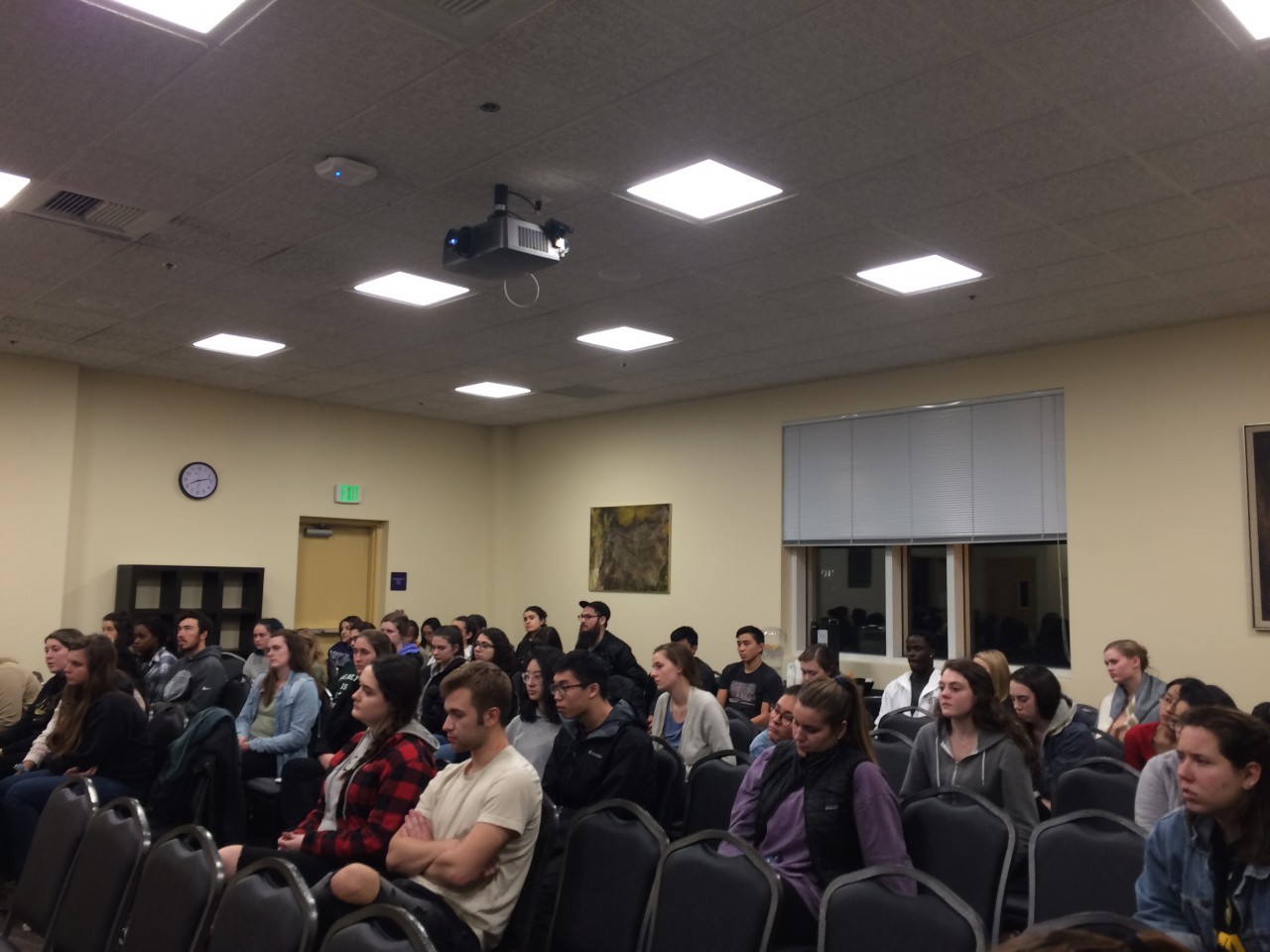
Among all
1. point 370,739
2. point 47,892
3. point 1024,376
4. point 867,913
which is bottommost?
point 47,892

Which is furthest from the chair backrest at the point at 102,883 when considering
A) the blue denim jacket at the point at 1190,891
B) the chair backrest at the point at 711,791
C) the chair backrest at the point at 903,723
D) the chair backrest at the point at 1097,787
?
the chair backrest at the point at 903,723

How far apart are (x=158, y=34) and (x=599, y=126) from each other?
164 cm

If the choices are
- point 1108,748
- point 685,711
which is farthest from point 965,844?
point 685,711

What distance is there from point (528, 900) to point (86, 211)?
433 cm

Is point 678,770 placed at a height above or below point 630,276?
below

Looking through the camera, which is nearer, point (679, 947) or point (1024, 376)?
point (679, 947)

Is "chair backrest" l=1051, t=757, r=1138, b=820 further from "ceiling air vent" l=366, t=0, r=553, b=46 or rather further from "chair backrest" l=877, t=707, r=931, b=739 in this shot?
"ceiling air vent" l=366, t=0, r=553, b=46

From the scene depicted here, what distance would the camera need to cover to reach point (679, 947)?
104 inches

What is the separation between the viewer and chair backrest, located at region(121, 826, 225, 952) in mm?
2523

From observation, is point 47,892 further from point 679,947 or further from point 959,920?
point 959,920

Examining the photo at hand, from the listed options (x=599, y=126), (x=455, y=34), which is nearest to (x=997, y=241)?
(x=599, y=126)

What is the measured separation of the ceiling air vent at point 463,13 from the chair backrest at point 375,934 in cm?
269

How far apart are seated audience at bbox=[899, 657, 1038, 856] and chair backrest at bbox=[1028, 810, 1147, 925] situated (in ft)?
1.96

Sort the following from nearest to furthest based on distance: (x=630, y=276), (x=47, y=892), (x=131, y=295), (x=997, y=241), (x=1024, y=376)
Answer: (x=47, y=892)
(x=997, y=241)
(x=630, y=276)
(x=131, y=295)
(x=1024, y=376)
